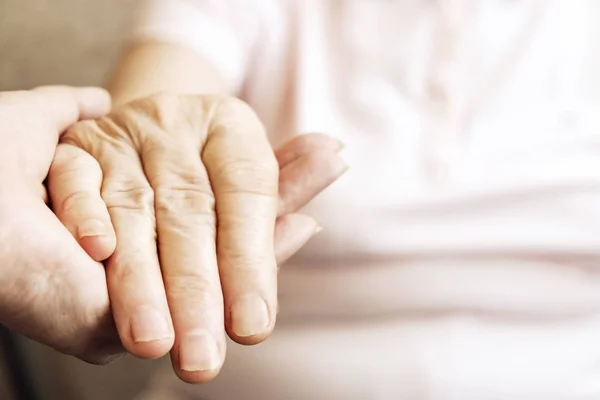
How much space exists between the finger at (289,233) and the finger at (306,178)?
Result: 0.05ft

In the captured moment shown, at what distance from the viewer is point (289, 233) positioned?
0.51 m

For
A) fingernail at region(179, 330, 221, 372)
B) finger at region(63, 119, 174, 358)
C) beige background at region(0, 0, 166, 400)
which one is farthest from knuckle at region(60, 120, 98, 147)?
beige background at region(0, 0, 166, 400)

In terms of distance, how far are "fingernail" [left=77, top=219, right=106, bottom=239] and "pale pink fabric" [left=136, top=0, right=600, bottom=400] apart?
21 cm

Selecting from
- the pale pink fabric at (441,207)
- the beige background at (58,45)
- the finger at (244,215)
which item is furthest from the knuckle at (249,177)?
the beige background at (58,45)

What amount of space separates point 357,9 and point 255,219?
0.30 m

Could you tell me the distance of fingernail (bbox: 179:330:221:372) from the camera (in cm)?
39

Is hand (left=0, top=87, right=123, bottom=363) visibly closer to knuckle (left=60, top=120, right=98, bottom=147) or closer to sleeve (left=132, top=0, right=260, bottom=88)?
knuckle (left=60, top=120, right=98, bottom=147)

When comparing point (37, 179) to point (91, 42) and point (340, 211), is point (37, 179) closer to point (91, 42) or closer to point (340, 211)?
point (340, 211)

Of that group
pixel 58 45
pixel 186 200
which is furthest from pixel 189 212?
pixel 58 45

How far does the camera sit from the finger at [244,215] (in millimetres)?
421

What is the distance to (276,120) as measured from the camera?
26.1 inches

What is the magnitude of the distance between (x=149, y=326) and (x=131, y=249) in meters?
0.06

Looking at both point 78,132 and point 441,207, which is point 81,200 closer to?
point 78,132

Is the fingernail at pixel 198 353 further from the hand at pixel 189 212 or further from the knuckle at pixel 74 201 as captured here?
the knuckle at pixel 74 201
